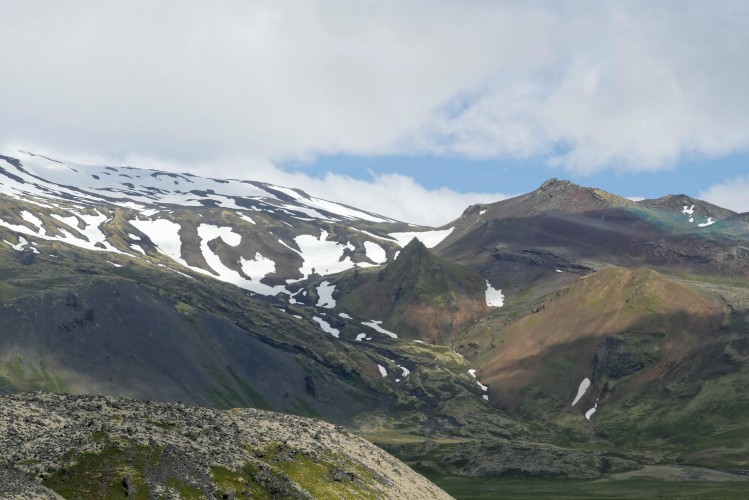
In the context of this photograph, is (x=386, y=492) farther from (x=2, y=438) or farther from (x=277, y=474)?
(x=2, y=438)

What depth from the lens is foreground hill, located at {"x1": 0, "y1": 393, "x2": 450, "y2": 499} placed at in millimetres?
63844

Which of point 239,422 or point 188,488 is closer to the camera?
point 188,488

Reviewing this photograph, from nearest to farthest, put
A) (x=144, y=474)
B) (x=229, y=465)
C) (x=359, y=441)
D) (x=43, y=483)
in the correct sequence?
(x=43, y=483) → (x=144, y=474) → (x=229, y=465) → (x=359, y=441)

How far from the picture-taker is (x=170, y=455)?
6969cm

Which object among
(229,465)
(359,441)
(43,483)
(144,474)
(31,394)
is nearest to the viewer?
(43,483)

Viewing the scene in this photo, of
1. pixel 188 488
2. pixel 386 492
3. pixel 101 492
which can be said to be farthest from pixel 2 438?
pixel 386 492

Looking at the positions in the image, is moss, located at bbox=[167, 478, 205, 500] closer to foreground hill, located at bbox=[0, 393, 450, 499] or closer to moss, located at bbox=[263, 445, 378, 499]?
foreground hill, located at bbox=[0, 393, 450, 499]

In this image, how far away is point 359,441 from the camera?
9456 centimetres

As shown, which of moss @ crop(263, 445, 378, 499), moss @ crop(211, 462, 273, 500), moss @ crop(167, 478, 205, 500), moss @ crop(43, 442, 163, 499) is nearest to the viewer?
moss @ crop(43, 442, 163, 499)

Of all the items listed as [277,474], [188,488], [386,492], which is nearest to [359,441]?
[386,492]

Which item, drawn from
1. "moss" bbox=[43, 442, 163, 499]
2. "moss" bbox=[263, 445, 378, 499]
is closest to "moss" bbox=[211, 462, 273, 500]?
"moss" bbox=[263, 445, 378, 499]

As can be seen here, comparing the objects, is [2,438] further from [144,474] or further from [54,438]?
[144,474]

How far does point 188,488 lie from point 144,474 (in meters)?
3.41

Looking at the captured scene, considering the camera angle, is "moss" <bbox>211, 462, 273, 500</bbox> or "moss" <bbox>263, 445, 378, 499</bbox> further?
"moss" <bbox>263, 445, 378, 499</bbox>
